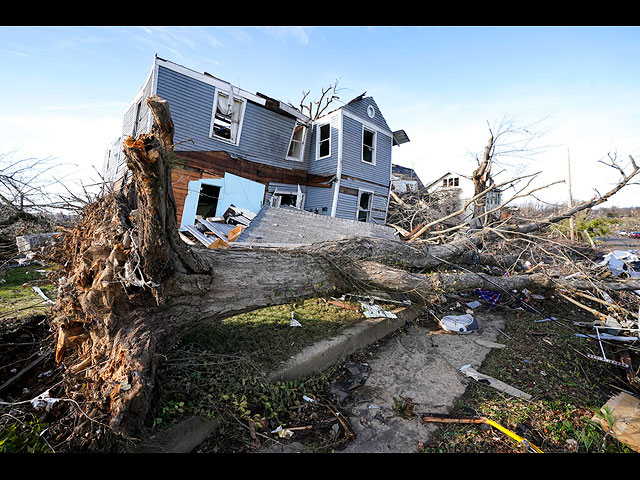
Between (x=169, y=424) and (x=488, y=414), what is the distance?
2871 mm

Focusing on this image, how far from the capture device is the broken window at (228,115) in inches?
390

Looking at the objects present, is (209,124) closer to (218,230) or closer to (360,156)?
(218,230)

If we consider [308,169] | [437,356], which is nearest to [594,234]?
[308,169]

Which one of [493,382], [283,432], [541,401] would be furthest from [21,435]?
[541,401]

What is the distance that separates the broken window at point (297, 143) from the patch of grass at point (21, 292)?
9.27 m

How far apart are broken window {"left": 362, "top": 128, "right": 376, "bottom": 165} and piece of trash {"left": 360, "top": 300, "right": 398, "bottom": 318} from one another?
9670 millimetres

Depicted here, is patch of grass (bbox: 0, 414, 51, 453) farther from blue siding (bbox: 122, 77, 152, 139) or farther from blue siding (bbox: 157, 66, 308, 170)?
blue siding (bbox: 122, 77, 152, 139)

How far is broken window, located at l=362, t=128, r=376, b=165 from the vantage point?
13.0 metres

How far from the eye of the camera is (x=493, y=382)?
10.4 feet

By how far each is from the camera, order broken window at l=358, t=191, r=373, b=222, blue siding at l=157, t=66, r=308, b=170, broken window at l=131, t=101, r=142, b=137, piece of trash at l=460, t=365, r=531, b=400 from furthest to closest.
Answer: broken window at l=358, t=191, r=373, b=222 < broken window at l=131, t=101, r=142, b=137 < blue siding at l=157, t=66, r=308, b=170 < piece of trash at l=460, t=365, r=531, b=400

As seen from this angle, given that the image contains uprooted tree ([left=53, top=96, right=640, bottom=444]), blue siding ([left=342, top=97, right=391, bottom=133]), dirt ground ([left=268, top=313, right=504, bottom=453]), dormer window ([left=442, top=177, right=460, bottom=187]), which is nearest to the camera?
uprooted tree ([left=53, top=96, right=640, bottom=444])

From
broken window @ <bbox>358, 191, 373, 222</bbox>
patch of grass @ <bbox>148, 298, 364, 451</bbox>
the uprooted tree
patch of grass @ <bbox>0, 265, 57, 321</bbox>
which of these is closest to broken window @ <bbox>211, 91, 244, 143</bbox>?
broken window @ <bbox>358, 191, 373, 222</bbox>

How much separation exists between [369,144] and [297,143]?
383 cm
